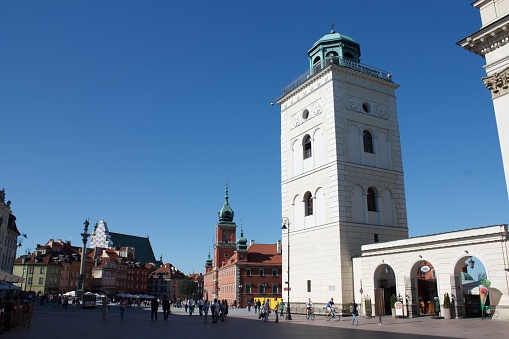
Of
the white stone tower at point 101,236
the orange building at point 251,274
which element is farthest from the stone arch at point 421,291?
the white stone tower at point 101,236

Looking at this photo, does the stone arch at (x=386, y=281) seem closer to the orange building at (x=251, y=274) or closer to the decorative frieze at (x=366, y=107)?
the decorative frieze at (x=366, y=107)

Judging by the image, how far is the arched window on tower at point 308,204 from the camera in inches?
1411

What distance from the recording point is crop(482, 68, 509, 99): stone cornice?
19.5 m

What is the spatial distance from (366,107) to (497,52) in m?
16.8

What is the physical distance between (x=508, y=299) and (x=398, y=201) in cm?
1435

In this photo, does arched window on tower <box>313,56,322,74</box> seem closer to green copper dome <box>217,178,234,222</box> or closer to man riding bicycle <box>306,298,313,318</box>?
man riding bicycle <box>306,298,313,318</box>

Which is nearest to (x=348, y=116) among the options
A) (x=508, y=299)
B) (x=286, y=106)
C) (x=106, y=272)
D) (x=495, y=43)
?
(x=286, y=106)

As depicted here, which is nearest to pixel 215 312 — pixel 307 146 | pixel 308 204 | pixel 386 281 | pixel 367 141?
pixel 308 204

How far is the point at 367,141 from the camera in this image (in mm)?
36312

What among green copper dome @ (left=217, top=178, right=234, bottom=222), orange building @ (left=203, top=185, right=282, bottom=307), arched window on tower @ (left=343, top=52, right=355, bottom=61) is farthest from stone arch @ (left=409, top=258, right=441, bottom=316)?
green copper dome @ (left=217, top=178, right=234, bottom=222)

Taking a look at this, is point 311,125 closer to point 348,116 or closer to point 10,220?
point 348,116

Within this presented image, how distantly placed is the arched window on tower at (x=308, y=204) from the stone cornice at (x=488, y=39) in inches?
702

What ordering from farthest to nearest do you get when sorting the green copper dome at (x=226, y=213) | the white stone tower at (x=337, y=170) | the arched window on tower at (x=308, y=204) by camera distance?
the green copper dome at (x=226, y=213) → the arched window on tower at (x=308, y=204) → the white stone tower at (x=337, y=170)

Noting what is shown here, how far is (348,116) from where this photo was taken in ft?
116
